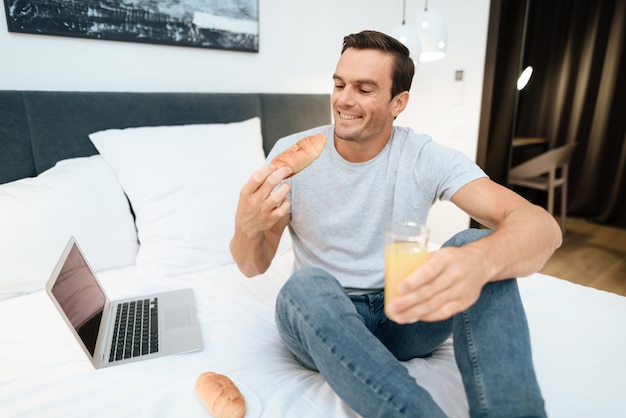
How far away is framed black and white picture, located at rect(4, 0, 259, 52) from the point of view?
5.51ft

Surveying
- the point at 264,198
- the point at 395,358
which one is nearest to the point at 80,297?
the point at 264,198

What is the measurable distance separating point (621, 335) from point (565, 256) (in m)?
2.29

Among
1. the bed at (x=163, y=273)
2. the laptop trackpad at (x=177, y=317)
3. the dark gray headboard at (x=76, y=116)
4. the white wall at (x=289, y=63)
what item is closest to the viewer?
the bed at (x=163, y=273)

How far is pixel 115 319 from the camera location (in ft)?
4.20

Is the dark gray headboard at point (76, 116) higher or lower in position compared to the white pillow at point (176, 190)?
higher

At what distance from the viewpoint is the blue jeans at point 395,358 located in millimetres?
807

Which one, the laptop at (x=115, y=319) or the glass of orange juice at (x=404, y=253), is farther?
the laptop at (x=115, y=319)

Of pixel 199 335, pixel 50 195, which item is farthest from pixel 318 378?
pixel 50 195

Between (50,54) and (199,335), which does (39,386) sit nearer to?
(199,335)

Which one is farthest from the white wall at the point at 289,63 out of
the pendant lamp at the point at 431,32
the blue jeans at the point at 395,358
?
the blue jeans at the point at 395,358

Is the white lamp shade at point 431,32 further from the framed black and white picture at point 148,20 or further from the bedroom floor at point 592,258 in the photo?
the bedroom floor at point 592,258

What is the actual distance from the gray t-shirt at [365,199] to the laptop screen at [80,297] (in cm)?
64

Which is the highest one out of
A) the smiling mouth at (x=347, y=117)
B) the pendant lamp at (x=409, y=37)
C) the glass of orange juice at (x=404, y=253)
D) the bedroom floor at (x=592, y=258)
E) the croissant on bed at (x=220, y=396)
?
the pendant lamp at (x=409, y=37)

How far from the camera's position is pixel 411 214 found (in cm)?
131
